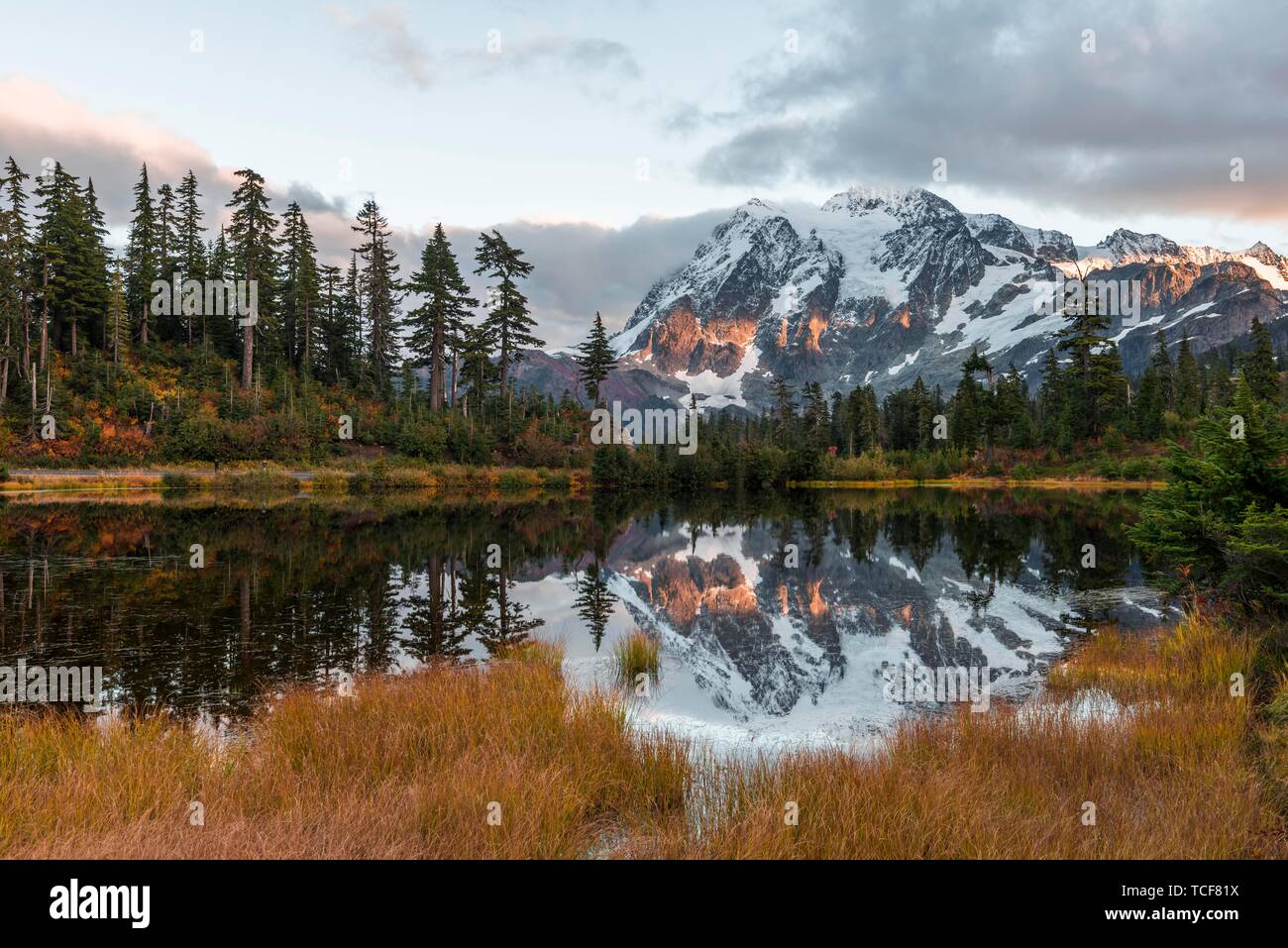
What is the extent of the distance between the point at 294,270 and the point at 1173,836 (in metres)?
82.3

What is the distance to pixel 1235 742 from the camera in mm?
6414

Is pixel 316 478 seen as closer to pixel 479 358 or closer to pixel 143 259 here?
pixel 479 358

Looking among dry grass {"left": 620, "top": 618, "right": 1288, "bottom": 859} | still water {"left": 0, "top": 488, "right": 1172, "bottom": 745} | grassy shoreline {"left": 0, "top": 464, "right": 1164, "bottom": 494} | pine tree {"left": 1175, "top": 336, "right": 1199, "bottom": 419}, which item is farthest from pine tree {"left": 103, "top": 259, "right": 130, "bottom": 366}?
pine tree {"left": 1175, "top": 336, "right": 1199, "bottom": 419}

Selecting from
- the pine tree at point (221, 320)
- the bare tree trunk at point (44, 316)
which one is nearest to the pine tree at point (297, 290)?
the pine tree at point (221, 320)

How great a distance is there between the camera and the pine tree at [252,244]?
5988cm

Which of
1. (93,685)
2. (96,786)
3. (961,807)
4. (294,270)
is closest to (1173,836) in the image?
(961,807)

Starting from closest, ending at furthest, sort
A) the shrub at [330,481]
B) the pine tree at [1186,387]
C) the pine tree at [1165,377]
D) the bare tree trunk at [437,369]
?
the shrub at [330,481] → the bare tree trunk at [437,369] → the pine tree at [1186,387] → the pine tree at [1165,377]

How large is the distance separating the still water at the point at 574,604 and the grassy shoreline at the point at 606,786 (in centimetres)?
189

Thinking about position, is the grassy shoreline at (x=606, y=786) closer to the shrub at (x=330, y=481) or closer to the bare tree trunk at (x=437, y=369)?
the shrub at (x=330, y=481)

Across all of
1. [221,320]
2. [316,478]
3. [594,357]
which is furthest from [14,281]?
[594,357]

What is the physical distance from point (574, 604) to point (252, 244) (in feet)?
198

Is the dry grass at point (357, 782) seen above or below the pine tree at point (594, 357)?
below

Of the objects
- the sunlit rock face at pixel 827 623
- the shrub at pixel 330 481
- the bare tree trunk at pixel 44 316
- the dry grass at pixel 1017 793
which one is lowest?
the sunlit rock face at pixel 827 623

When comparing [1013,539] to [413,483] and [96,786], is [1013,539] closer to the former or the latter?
[96,786]
